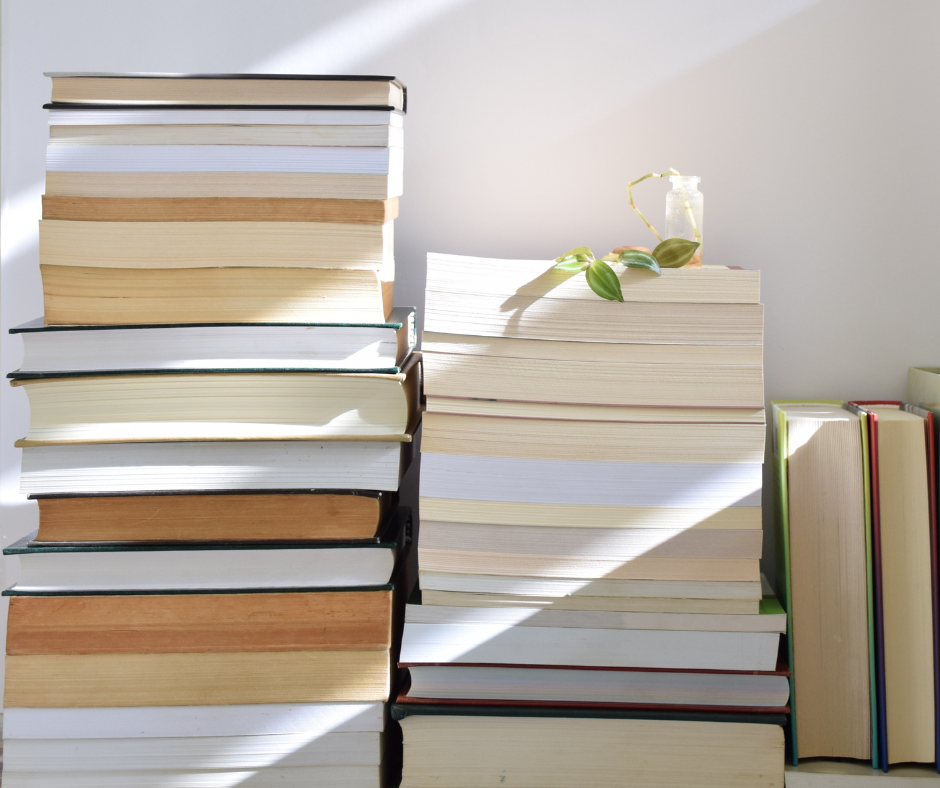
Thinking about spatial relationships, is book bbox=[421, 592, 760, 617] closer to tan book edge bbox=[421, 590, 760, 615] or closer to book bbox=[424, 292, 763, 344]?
tan book edge bbox=[421, 590, 760, 615]

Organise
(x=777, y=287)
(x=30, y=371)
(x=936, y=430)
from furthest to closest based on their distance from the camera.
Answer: (x=777, y=287) < (x=936, y=430) < (x=30, y=371)

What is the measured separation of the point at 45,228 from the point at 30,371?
16 centimetres

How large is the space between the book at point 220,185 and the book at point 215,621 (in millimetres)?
450

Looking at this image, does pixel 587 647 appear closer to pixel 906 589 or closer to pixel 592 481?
pixel 592 481

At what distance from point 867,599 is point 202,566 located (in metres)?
0.81

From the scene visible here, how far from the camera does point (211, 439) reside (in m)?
0.92

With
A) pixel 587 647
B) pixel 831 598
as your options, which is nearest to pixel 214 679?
pixel 587 647

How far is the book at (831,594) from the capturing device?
39.6 inches

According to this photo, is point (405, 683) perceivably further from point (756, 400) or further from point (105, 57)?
point (105, 57)

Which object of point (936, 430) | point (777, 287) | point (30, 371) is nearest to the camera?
point (30, 371)

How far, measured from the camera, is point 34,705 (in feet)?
3.12

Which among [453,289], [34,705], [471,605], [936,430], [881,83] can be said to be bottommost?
[34,705]

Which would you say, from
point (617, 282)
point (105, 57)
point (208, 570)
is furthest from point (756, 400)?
point (105, 57)

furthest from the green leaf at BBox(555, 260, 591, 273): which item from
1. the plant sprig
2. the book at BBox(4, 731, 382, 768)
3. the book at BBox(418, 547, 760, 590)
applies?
the book at BBox(4, 731, 382, 768)
